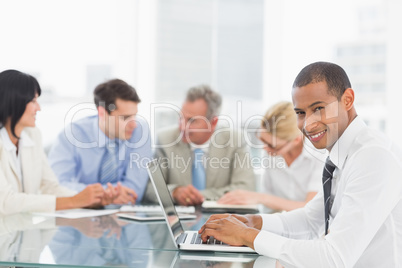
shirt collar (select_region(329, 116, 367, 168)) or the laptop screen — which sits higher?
shirt collar (select_region(329, 116, 367, 168))

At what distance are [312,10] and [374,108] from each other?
45.0 inches

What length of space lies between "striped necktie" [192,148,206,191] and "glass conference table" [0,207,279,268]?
100 cm

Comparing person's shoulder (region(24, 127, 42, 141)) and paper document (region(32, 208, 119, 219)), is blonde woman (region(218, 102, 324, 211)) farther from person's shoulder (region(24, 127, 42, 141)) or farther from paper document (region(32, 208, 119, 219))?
person's shoulder (region(24, 127, 42, 141))

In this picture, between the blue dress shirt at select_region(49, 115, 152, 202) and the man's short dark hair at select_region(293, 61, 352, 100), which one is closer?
the man's short dark hair at select_region(293, 61, 352, 100)

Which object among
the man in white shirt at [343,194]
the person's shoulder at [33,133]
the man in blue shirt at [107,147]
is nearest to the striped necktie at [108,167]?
the man in blue shirt at [107,147]

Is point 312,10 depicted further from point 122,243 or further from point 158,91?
point 122,243

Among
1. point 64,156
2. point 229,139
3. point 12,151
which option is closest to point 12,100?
point 12,151

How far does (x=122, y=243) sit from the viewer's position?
5.15ft

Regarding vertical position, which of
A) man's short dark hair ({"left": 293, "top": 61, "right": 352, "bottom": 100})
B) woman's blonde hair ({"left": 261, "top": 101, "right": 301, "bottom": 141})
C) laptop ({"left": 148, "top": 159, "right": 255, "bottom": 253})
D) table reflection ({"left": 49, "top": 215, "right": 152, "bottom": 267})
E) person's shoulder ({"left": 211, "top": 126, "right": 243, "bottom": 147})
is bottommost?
table reflection ({"left": 49, "top": 215, "right": 152, "bottom": 267})

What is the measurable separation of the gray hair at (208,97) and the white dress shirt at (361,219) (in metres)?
1.72

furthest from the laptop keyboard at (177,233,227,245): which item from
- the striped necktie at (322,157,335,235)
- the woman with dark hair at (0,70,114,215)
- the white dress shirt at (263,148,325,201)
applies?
Result: the white dress shirt at (263,148,325,201)

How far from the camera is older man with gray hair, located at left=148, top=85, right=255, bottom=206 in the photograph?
2.96 m

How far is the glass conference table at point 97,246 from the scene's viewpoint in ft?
4.35

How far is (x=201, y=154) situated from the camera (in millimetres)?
3012
